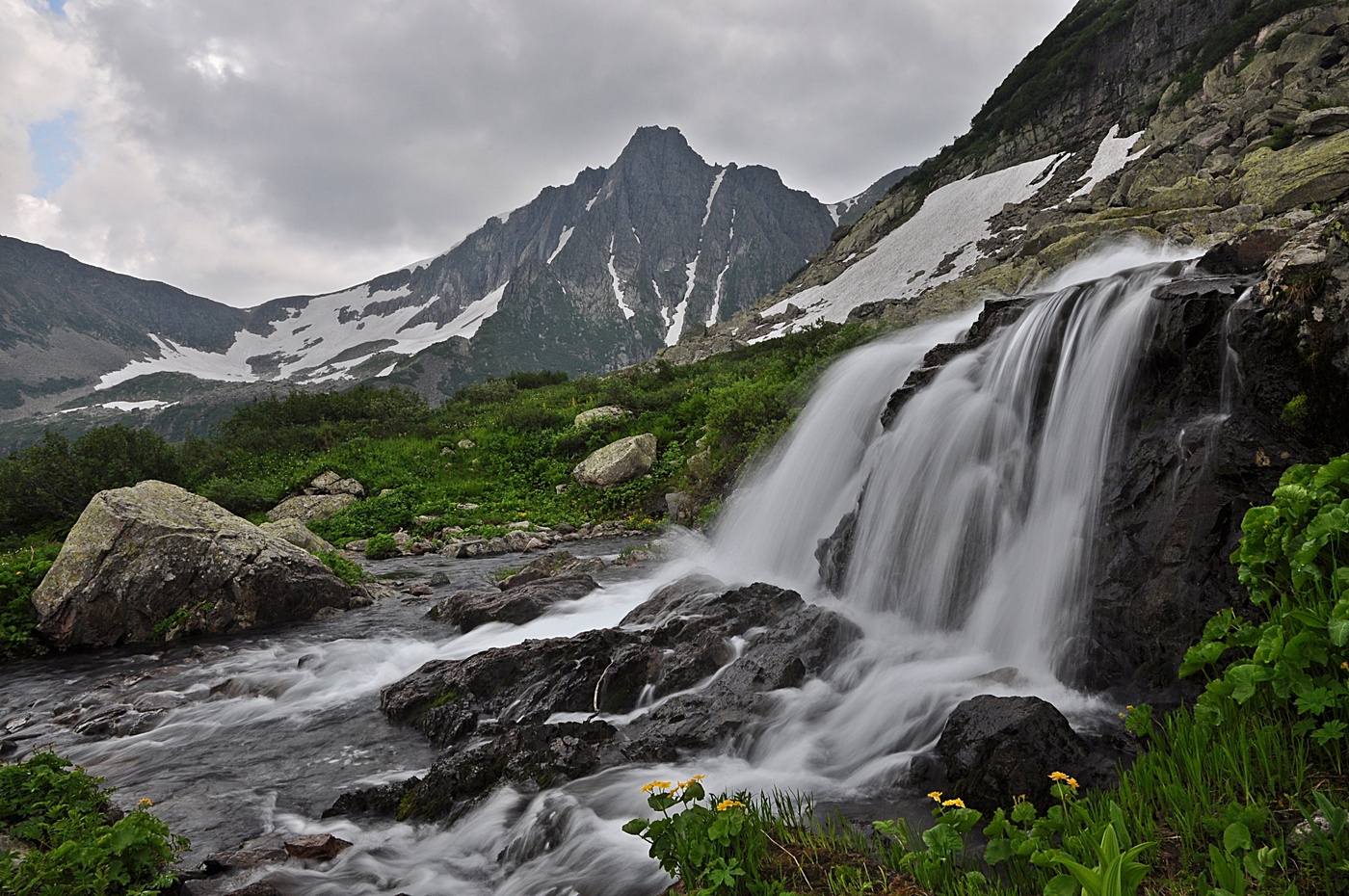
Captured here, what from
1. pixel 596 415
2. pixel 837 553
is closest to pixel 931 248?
pixel 596 415

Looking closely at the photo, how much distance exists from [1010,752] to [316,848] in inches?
187

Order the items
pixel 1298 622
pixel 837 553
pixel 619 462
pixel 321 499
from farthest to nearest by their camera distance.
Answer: pixel 619 462 < pixel 321 499 < pixel 837 553 < pixel 1298 622

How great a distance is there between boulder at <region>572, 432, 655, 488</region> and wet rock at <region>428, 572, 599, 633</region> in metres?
9.66

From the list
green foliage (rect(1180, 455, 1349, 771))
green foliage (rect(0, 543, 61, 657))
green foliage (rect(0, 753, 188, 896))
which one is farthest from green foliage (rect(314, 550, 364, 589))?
green foliage (rect(1180, 455, 1349, 771))

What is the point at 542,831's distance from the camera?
4309 millimetres

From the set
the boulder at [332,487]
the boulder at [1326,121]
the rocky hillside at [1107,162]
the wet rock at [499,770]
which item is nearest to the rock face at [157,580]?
the wet rock at [499,770]

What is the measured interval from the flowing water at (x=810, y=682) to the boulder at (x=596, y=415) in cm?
1431

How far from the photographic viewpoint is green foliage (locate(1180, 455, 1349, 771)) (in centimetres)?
238

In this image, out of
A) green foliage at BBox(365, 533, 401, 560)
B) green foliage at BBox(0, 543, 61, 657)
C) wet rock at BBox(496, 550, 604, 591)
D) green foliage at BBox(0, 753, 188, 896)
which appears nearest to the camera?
green foliage at BBox(0, 753, 188, 896)

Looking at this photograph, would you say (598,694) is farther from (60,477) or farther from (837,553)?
(60,477)

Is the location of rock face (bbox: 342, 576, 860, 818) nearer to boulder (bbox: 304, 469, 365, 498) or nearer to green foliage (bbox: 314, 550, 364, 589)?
green foliage (bbox: 314, 550, 364, 589)

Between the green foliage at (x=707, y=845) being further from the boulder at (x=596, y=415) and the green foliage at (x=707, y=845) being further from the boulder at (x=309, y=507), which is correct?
the boulder at (x=596, y=415)

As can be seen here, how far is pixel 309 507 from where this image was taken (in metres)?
19.3

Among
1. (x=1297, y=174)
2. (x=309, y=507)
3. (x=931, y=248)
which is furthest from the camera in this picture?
(x=931, y=248)
